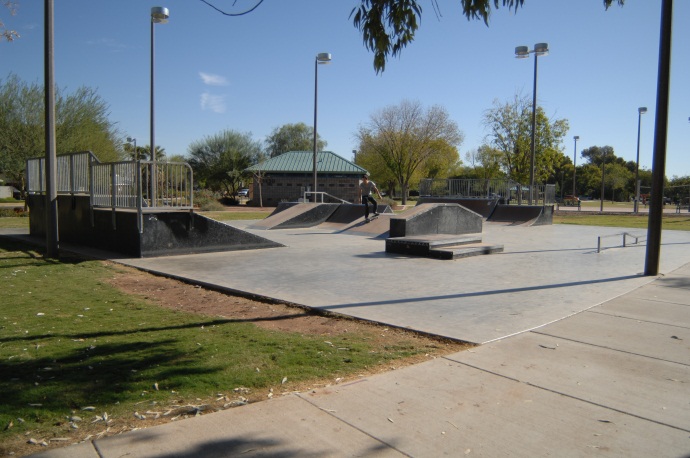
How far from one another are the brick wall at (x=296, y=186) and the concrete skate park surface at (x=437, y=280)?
33.5m

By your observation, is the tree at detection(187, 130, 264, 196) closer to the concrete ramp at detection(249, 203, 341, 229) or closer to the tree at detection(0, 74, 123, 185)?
the tree at detection(0, 74, 123, 185)

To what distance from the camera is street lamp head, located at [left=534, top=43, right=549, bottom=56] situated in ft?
81.5

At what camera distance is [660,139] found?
33.0ft

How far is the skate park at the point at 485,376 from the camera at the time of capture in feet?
10.8

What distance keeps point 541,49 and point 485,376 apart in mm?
24029

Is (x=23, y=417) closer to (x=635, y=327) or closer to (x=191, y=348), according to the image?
(x=191, y=348)

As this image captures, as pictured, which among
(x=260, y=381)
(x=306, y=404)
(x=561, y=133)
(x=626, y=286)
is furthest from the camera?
(x=561, y=133)

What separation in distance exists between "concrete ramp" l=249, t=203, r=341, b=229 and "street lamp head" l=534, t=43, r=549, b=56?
39.4 feet

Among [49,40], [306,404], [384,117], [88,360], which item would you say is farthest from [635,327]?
[384,117]

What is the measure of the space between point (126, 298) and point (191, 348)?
2.98 m

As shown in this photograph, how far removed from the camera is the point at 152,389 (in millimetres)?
4086

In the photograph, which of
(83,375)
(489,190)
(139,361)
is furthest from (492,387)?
(489,190)

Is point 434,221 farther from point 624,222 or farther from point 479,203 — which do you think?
point 624,222

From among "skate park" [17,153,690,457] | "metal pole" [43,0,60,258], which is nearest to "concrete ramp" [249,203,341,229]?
"metal pole" [43,0,60,258]
